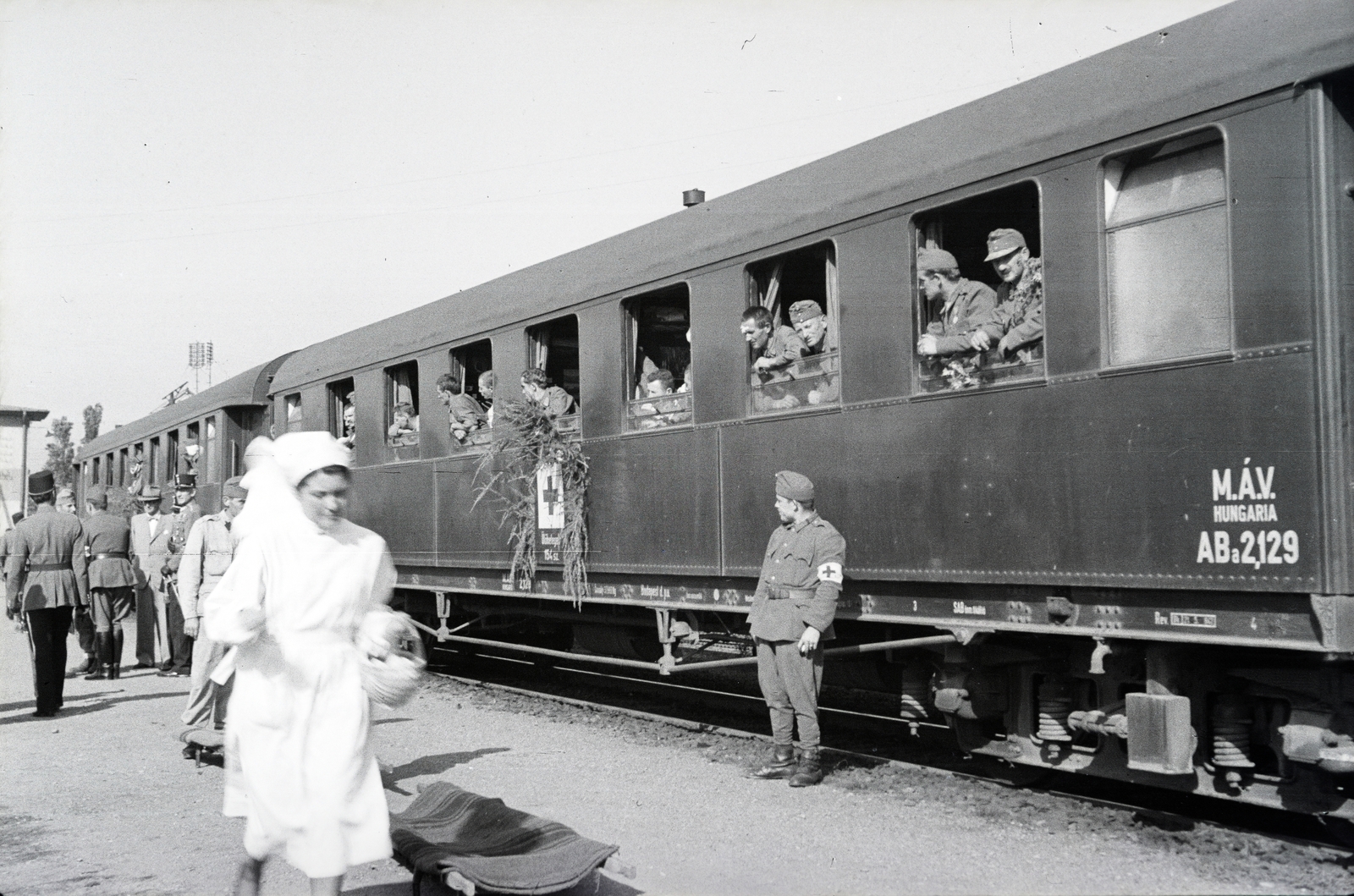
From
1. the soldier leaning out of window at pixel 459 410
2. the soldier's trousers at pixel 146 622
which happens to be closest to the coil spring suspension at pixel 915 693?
the soldier leaning out of window at pixel 459 410

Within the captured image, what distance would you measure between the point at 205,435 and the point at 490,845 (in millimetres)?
13172

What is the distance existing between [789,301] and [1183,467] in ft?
10.2

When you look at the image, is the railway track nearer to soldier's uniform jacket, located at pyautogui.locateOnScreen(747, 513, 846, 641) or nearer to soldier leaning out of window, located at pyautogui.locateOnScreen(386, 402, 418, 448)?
soldier's uniform jacket, located at pyautogui.locateOnScreen(747, 513, 846, 641)

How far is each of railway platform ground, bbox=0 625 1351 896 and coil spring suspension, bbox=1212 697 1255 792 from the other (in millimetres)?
313

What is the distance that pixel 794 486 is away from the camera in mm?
6773

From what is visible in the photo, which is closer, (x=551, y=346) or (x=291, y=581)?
(x=291, y=581)

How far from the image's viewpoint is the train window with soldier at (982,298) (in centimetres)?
611

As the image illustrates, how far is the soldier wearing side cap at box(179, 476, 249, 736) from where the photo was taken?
8.09 metres

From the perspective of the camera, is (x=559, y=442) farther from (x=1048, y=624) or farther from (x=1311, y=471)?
(x=1311, y=471)

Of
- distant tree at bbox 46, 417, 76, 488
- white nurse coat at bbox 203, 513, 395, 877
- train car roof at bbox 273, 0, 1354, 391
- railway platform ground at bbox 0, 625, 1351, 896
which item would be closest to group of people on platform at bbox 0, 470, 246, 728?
railway platform ground at bbox 0, 625, 1351, 896

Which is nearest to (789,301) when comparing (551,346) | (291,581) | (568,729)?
(551,346)

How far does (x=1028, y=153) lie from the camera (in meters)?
6.04

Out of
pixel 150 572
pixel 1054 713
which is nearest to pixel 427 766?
pixel 1054 713

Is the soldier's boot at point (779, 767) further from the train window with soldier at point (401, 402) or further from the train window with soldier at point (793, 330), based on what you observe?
the train window with soldier at point (401, 402)
